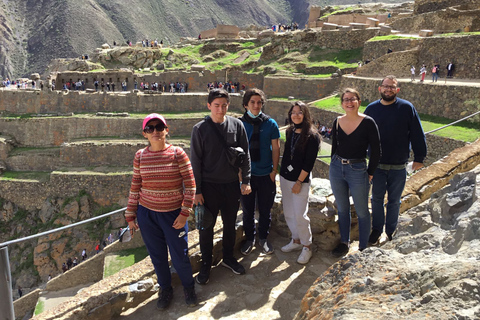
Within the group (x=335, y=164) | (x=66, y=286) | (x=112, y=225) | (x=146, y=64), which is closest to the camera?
(x=335, y=164)

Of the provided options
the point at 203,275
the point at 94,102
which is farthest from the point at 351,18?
the point at 203,275

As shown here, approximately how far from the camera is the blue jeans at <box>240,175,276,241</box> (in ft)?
15.0

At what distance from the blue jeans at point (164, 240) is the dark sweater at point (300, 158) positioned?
4.63ft

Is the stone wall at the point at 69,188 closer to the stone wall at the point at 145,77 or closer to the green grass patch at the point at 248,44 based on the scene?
the stone wall at the point at 145,77

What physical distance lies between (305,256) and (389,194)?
1.24m

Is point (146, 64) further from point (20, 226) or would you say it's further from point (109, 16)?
point (109, 16)

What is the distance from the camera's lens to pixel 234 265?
4.32 meters

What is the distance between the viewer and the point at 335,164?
166 inches

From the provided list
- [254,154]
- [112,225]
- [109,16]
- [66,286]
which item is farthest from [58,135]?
[109,16]

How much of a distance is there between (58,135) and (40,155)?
5.93 feet

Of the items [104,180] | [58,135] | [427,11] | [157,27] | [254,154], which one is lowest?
[104,180]

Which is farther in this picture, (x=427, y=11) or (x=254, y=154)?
(x=427, y=11)

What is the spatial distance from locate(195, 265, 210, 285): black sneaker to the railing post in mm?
1755

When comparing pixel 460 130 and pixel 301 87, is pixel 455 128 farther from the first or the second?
pixel 301 87
